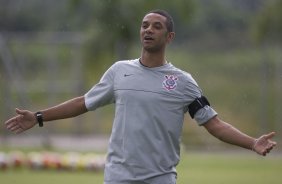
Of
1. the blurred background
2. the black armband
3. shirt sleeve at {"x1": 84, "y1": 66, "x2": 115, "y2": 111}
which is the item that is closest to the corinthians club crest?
shirt sleeve at {"x1": 84, "y1": 66, "x2": 115, "y2": 111}

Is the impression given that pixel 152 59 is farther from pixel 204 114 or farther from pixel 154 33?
pixel 204 114

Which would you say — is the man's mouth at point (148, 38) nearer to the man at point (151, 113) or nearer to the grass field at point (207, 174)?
the man at point (151, 113)

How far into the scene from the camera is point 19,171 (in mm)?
17000

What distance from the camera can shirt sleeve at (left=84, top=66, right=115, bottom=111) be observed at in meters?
6.83

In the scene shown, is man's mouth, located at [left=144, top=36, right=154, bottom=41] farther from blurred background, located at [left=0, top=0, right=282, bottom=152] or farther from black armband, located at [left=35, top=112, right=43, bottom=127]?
blurred background, located at [left=0, top=0, right=282, bottom=152]

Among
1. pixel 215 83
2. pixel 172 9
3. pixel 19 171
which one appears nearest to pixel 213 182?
pixel 19 171

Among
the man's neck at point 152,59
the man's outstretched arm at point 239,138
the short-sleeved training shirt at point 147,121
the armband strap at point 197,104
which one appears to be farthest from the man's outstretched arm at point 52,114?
the man's outstretched arm at point 239,138

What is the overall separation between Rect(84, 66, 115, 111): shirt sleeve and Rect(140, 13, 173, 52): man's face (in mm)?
342

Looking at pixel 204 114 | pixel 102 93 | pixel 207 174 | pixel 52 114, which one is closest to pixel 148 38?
pixel 102 93

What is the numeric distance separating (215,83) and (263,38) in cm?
176

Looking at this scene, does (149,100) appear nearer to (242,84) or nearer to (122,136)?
(122,136)

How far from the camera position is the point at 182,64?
82.0ft

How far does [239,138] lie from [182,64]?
59.7 feet

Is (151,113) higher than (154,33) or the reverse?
the reverse
